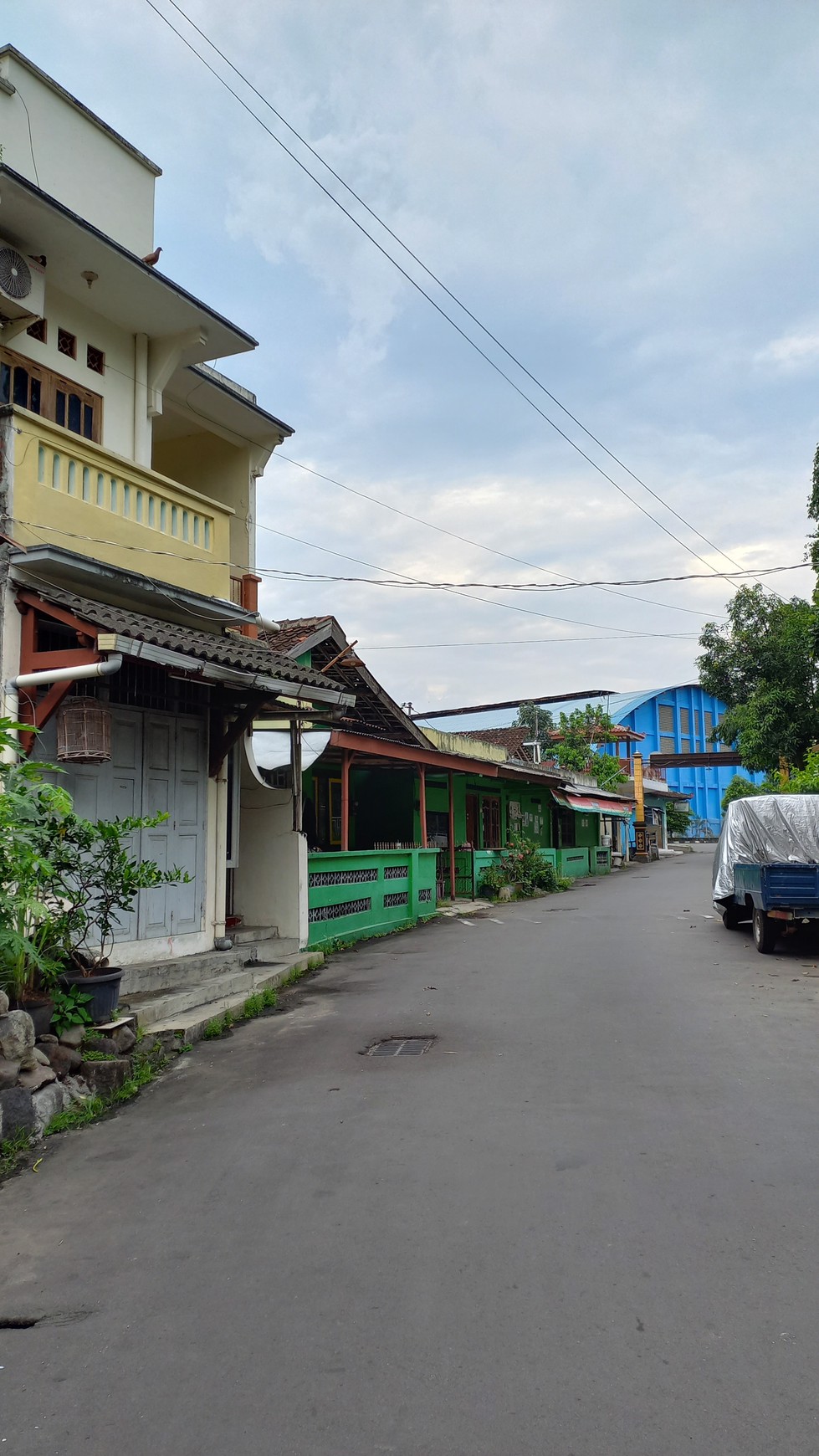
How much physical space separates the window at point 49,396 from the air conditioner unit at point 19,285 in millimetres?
426

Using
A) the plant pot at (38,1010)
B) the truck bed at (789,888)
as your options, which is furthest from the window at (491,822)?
the plant pot at (38,1010)

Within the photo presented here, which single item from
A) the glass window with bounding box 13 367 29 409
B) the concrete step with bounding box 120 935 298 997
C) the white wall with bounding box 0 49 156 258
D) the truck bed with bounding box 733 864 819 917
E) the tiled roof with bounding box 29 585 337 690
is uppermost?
the white wall with bounding box 0 49 156 258

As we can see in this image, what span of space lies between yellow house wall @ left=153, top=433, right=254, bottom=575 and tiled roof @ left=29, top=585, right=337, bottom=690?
10.1 ft

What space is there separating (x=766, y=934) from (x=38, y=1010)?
420 inches

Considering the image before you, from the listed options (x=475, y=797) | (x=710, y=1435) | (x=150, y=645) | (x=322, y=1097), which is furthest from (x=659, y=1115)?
(x=475, y=797)

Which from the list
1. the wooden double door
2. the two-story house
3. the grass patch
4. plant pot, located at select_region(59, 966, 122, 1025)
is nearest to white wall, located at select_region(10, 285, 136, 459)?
the two-story house

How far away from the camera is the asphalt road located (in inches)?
116

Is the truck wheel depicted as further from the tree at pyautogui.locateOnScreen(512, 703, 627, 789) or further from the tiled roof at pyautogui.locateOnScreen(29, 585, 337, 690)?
the tree at pyautogui.locateOnScreen(512, 703, 627, 789)

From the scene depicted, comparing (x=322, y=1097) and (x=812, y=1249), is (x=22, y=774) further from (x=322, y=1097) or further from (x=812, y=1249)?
(x=812, y=1249)

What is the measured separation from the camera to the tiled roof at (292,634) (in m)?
14.6

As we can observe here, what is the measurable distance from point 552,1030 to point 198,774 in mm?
4690

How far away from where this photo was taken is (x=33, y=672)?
790 centimetres

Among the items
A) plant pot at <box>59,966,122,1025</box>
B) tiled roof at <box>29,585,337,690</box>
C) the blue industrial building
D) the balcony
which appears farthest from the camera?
the blue industrial building

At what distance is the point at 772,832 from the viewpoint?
1519cm
